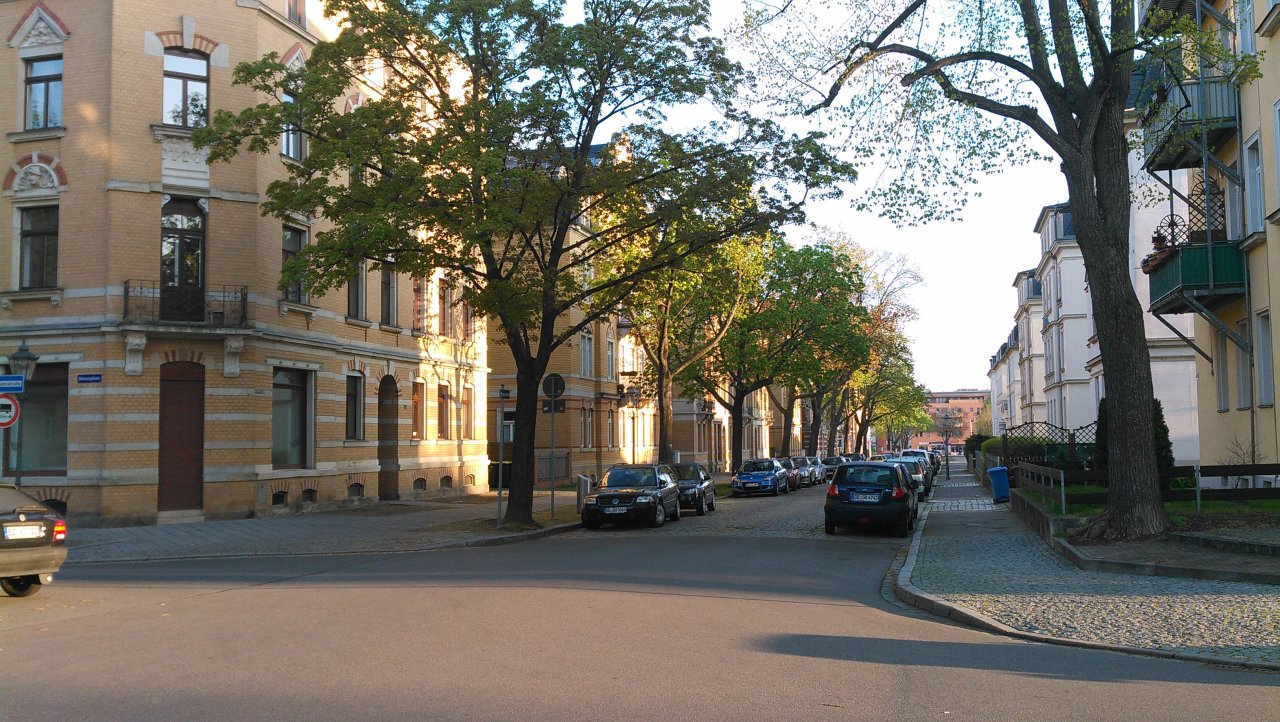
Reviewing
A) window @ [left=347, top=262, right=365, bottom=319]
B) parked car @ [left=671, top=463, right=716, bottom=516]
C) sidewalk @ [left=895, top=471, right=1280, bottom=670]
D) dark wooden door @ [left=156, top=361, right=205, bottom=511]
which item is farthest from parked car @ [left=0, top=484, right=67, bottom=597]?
window @ [left=347, top=262, right=365, bottom=319]

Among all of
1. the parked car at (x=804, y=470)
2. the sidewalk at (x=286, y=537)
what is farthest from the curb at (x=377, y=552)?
the parked car at (x=804, y=470)

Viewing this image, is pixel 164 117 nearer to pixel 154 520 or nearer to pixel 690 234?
pixel 154 520

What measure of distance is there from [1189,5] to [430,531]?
20461 mm

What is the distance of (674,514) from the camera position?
24.5 metres

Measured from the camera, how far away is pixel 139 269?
22.6 meters

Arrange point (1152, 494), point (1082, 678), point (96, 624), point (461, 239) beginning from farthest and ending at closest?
point (461, 239) < point (1152, 494) < point (96, 624) < point (1082, 678)

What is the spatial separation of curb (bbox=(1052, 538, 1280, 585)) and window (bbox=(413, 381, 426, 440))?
72.2ft

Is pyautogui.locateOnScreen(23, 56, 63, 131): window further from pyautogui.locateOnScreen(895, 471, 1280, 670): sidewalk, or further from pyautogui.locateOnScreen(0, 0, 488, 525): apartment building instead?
pyautogui.locateOnScreen(895, 471, 1280, 670): sidewalk

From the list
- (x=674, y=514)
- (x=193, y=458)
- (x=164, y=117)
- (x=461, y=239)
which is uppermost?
(x=164, y=117)

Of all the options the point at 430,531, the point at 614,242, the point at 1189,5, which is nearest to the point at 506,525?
the point at 430,531

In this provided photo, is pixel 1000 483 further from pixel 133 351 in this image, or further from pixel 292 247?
pixel 133 351

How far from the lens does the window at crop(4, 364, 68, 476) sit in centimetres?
2264

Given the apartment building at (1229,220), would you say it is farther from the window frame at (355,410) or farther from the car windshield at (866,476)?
the window frame at (355,410)

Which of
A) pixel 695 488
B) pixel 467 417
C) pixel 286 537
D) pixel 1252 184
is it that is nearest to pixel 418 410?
pixel 467 417
